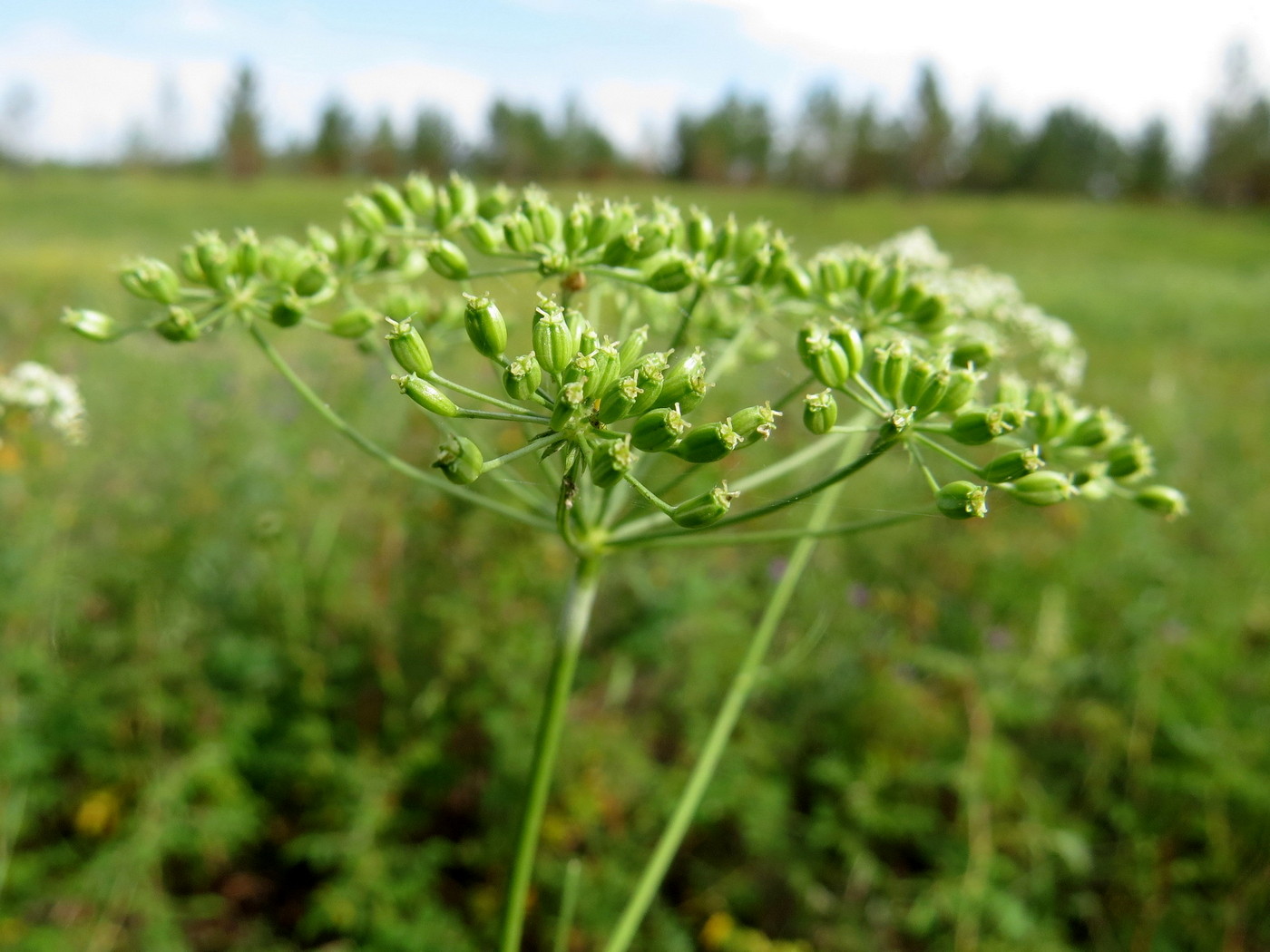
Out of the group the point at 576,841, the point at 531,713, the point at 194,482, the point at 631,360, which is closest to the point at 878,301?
the point at 631,360

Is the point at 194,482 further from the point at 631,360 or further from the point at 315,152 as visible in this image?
the point at 315,152

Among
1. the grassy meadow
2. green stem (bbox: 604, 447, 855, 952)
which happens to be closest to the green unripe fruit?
green stem (bbox: 604, 447, 855, 952)

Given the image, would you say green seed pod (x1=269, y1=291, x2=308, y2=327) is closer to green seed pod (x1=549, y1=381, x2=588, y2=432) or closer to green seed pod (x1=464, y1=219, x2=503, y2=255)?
green seed pod (x1=464, y1=219, x2=503, y2=255)

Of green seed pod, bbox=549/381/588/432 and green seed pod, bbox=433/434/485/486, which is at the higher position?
green seed pod, bbox=549/381/588/432

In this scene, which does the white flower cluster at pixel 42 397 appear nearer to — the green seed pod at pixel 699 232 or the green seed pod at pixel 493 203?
the green seed pod at pixel 493 203

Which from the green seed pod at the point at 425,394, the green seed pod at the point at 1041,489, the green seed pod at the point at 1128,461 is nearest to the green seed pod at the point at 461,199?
the green seed pod at the point at 425,394

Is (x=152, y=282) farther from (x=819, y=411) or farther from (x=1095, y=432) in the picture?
(x=1095, y=432)
